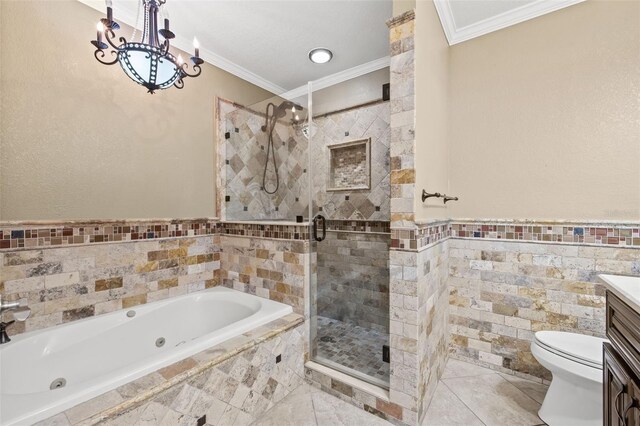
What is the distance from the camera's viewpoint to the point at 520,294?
1965mm

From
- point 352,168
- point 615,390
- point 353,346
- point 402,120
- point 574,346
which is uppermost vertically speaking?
point 402,120

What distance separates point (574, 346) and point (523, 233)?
2.42ft

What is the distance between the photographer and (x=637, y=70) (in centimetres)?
167

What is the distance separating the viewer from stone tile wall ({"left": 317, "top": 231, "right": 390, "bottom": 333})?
2.11 meters

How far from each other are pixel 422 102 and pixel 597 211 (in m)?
1.33

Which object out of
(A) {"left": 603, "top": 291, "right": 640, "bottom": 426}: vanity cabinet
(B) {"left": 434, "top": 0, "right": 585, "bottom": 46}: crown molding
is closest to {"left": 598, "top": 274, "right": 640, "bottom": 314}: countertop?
(A) {"left": 603, "top": 291, "right": 640, "bottom": 426}: vanity cabinet

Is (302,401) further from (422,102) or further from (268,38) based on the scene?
(268,38)

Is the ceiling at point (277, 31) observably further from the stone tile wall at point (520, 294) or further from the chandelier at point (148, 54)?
the stone tile wall at point (520, 294)

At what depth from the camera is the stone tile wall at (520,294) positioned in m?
1.76

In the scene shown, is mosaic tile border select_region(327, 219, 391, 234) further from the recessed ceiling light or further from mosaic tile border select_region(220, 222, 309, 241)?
the recessed ceiling light

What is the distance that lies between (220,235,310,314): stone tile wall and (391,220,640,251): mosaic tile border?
74 centimetres

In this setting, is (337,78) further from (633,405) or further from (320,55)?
(633,405)

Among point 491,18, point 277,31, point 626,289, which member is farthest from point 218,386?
point 491,18

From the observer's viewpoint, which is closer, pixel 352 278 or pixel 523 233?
pixel 523 233
